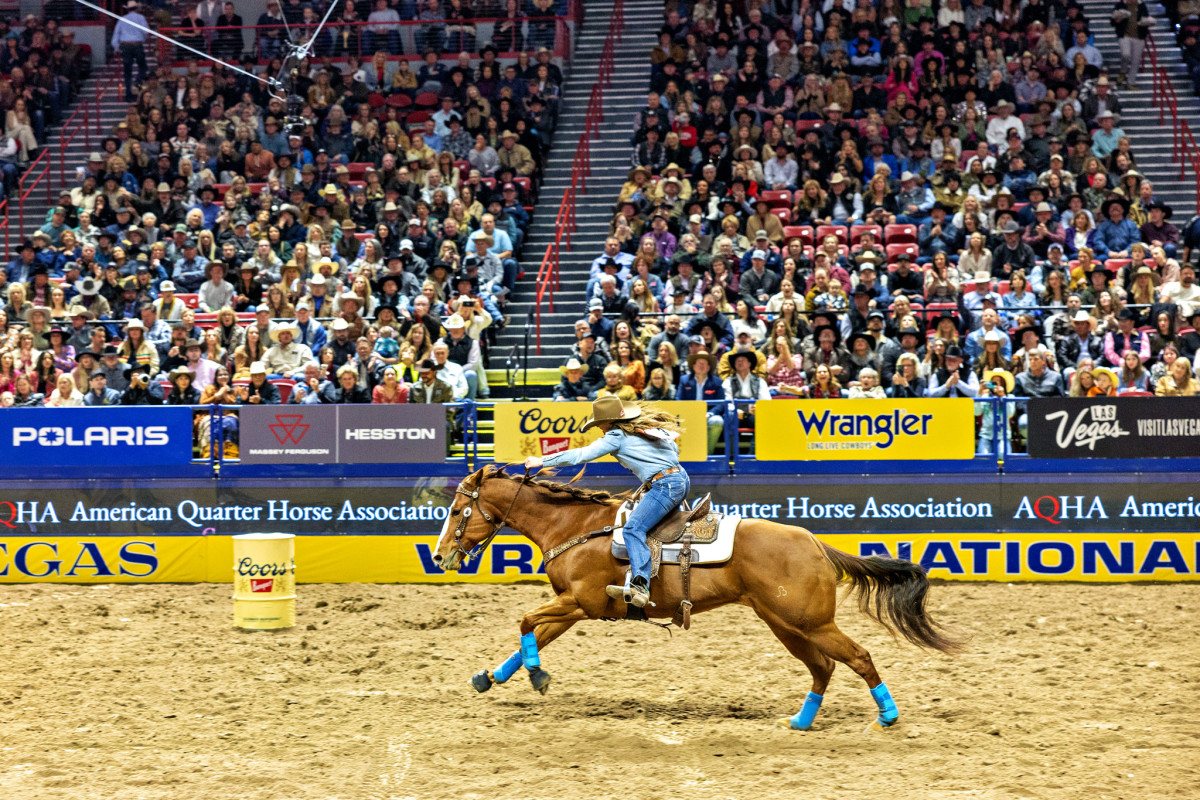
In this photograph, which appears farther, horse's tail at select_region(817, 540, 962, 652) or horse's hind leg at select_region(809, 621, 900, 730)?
horse's tail at select_region(817, 540, 962, 652)

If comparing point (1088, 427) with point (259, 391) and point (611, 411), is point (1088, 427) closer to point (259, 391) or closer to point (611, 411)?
point (611, 411)

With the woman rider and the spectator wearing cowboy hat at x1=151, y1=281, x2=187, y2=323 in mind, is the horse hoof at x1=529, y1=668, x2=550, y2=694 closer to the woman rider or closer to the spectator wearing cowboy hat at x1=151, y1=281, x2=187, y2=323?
the woman rider

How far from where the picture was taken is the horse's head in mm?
9742

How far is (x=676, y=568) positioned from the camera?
9188 mm

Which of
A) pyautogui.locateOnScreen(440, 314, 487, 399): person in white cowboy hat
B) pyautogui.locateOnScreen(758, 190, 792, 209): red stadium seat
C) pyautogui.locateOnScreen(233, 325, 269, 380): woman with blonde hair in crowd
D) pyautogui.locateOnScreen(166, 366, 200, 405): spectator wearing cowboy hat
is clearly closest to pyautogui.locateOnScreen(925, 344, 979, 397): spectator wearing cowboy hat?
pyautogui.locateOnScreen(758, 190, 792, 209): red stadium seat

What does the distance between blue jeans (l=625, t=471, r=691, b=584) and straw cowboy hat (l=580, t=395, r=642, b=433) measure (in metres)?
0.51

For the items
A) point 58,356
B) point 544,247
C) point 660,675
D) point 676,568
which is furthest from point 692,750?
point 544,247

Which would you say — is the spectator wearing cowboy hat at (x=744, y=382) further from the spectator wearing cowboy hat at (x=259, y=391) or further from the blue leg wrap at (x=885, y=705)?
the blue leg wrap at (x=885, y=705)

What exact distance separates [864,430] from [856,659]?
6477 millimetres

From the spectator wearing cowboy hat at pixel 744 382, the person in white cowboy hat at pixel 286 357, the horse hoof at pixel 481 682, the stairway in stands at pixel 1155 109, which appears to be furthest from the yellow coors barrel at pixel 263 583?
the stairway in stands at pixel 1155 109

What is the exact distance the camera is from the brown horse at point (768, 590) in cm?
884

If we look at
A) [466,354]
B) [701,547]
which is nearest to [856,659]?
[701,547]

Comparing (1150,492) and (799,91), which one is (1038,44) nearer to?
(799,91)

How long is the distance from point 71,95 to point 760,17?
47.5 ft
